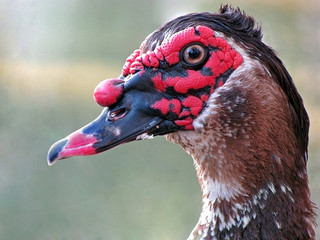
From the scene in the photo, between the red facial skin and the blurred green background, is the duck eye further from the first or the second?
the blurred green background

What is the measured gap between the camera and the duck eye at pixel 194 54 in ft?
10.1

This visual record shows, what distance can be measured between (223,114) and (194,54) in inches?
13.4

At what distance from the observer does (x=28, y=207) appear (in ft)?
22.6

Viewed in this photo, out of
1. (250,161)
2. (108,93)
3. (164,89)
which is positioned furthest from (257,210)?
(108,93)

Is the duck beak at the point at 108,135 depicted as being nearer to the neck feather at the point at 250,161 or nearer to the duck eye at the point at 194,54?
the neck feather at the point at 250,161

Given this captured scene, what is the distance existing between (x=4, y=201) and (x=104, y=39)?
8.07 ft

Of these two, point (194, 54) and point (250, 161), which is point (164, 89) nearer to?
point (194, 54)

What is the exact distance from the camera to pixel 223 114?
3.09 meters

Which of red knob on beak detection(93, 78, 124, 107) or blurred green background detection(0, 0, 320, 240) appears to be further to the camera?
blurred green background detection(0, 0, 320, 240)

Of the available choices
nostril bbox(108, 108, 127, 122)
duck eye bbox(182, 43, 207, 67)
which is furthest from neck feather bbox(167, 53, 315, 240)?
nostril bbox(108, 108, 127, 122)

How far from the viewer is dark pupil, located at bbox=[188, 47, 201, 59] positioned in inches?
121

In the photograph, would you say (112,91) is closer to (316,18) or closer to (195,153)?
(195,153)

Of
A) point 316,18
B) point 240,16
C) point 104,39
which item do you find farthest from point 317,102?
point 240,16

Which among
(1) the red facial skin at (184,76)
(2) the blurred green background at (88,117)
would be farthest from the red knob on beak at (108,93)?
(2) the blurred green background at (88,117)
